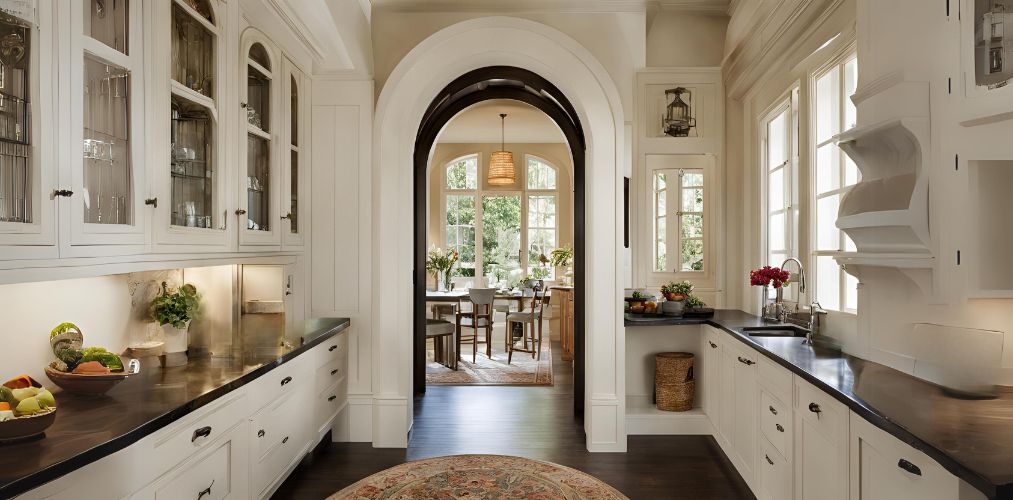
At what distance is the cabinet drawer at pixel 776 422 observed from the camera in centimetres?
261

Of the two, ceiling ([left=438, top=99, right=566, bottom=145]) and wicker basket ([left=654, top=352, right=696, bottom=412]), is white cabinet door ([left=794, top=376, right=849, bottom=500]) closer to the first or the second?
wicker basket ([left=654, top=352, right=696, bottom=412])

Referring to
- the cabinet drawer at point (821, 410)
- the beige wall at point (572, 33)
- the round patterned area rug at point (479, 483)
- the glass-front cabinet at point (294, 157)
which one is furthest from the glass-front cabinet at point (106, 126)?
the cabinet drawer at point (821, 410)

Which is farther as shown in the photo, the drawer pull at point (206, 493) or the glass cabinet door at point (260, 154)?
the glass cabinet door at point (260, 154)

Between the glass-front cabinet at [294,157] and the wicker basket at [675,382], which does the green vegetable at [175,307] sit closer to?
the glass-front cabinet at [294,157]

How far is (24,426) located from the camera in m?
1.51

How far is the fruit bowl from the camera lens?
1.95 metres

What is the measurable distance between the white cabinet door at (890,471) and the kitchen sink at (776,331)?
1.43 metres

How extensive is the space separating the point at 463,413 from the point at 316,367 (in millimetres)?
1749

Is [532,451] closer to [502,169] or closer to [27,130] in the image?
[27,130]

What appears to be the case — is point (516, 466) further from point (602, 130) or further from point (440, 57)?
point (440, 57)

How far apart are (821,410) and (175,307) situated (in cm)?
279

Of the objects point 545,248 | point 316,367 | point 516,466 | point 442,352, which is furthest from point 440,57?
point 545,248

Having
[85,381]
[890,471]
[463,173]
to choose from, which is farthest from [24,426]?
[463,173]

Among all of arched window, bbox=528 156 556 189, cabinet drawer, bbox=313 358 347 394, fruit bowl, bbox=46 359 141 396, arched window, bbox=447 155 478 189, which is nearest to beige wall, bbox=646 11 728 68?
cabinet drawer, bbox=313 358 347 394
